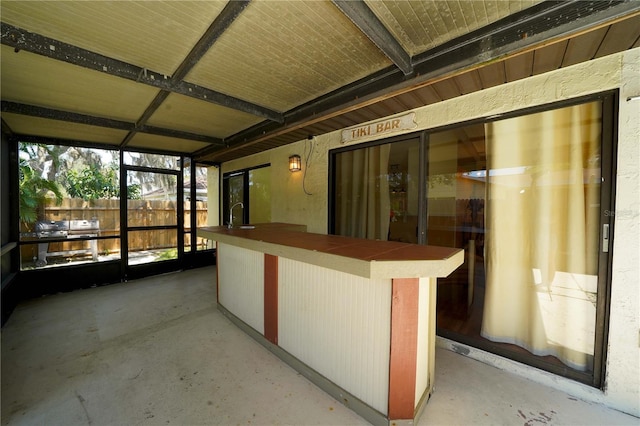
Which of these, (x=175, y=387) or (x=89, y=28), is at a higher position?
(x=89, y=28)

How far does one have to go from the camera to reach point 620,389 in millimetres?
1783

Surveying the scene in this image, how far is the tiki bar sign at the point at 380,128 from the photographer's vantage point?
9.20ft

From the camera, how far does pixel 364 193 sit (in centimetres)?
356

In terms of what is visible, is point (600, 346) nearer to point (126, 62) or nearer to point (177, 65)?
point (177, 65)

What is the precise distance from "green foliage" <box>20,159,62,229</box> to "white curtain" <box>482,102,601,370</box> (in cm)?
646

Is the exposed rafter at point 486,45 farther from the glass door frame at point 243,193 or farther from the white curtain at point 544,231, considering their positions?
the glass door frame at point 243,193

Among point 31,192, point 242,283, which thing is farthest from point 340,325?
point 31,192

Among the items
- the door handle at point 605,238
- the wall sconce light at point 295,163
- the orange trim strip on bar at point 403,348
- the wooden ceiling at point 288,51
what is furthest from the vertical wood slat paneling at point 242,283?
the door handle at point 605,238

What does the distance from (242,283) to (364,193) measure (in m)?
2.03

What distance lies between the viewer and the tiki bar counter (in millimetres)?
1562

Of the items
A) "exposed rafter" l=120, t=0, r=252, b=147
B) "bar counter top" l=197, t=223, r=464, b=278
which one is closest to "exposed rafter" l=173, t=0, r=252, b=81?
"exposed rafter" l=120, t=0, r=252, b=147

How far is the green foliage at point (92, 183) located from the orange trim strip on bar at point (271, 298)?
167 inches

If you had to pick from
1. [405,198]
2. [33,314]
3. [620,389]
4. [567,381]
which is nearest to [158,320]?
[33,314]

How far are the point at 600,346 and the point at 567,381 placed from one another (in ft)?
1.26
